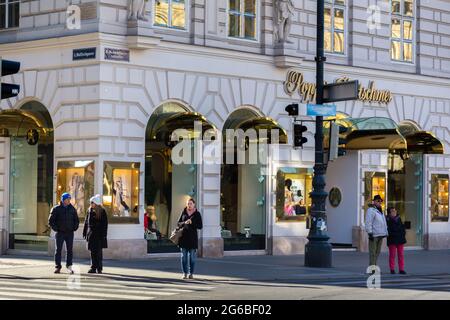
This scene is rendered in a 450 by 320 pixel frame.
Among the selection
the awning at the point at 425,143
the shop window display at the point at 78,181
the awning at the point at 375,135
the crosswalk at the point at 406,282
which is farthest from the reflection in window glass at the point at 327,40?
the crosswalk at the point at 406,282

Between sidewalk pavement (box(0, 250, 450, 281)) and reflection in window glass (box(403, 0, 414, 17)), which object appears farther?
reflection in window glass (box(403, 0, 414, 17))

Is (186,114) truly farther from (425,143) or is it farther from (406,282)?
(425,143)

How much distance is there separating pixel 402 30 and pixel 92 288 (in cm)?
1858

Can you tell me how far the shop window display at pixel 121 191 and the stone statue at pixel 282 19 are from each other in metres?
6.36

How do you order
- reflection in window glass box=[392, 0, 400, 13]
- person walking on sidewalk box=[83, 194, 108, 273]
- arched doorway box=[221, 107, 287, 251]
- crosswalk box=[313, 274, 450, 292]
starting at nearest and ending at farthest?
crosswalk box=[313, 274, 450, 292]
person walking on sidewalk box=[83, 194, 108, 273]
arched doorway box=[221, 107, 287, 251]
reflection in window glass box=[392, 0, 400, 13]

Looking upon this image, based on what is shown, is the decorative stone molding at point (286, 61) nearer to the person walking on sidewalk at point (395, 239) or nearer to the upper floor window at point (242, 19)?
the upper floor window at point (242, 19)

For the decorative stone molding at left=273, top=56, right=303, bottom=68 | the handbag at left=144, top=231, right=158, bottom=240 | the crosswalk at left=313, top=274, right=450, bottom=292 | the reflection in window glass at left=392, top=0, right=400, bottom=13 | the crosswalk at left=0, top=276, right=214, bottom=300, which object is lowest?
the crosswalk at left=313, top=274, right=450, bottom=292

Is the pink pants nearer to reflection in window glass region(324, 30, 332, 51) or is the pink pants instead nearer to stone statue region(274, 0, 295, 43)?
stone statue region(274, 0, 295, 43)

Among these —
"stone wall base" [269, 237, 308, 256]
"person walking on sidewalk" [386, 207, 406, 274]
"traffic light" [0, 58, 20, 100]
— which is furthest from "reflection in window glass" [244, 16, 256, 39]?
"traffic light" [0, 58, 20, 100]

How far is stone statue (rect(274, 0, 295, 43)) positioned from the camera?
30766 mm

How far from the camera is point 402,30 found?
3494cm

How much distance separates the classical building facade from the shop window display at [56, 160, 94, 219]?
0.04 meters

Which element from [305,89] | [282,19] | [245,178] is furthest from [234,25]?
[245,178]

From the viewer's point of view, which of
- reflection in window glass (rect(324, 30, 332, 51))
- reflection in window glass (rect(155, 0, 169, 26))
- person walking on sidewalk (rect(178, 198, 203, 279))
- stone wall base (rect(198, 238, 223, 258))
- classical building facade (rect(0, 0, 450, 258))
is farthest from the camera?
reflection in window glass (rect(324, 30, 332, 51))
